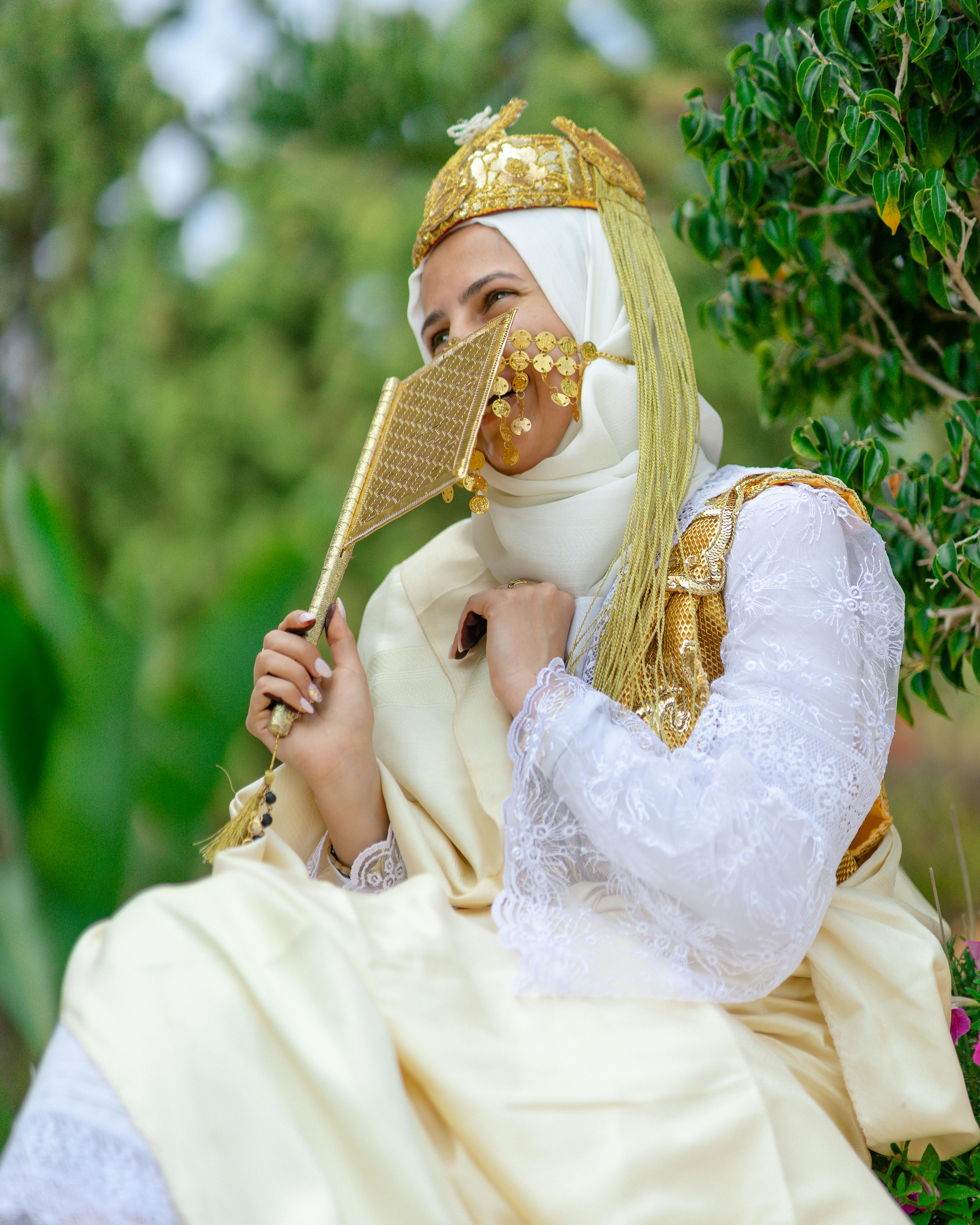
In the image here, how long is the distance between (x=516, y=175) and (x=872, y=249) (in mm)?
706

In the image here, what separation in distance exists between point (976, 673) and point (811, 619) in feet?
2.10

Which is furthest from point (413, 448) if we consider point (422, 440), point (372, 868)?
point (372, 868)

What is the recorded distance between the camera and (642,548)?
→ 1447mm

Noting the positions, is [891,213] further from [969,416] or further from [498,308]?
[498,308]

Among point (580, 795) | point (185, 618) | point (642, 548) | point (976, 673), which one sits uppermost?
point (642, 548)

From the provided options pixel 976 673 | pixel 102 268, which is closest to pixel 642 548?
pixel 976 673

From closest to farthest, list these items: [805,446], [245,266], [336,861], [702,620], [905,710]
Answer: [702,620] < [336,861] < [805,446] < [905,710] < [245,266]

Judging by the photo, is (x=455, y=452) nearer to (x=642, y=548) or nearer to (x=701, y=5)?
(x=642, y=548)

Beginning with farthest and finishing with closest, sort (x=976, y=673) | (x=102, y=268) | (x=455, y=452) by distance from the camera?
(x=102, y=268)
(x=976, y=673)
(x=455, y=452)

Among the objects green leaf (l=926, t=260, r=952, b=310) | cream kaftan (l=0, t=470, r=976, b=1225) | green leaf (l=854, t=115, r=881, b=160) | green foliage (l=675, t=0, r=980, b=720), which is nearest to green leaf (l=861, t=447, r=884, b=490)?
green foliage (l=675, t=0, r=980, b=720)

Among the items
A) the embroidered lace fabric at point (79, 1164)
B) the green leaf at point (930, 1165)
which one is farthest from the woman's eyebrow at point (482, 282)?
the green leaf at point (930, 1165)

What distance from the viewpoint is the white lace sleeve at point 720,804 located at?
1130 mm

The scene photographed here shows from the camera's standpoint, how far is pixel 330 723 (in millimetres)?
1427

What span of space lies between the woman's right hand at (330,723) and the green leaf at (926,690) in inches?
37.9
